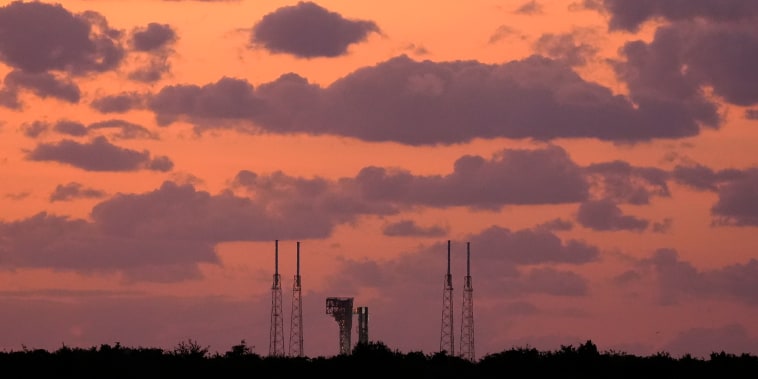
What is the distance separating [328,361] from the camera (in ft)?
471

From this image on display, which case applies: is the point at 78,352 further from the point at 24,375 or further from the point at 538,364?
the point at 538,364

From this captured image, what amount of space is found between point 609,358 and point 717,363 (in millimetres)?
9868

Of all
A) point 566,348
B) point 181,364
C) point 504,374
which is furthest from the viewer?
point 566,348

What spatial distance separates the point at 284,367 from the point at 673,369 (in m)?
35.0

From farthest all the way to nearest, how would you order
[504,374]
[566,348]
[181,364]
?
[566,348]
[504,374]
[181,364]

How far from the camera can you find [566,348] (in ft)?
527

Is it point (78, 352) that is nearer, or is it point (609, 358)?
point (78, 352)

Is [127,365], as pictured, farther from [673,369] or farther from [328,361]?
[673,369]

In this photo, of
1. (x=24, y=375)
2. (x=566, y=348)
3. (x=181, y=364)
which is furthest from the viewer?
(x=566, y=348)

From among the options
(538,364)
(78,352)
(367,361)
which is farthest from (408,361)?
(78,352)

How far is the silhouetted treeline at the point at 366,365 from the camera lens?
135250 mm

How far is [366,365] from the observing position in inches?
5600

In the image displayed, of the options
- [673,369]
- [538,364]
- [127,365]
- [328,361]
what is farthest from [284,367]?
[673,369]

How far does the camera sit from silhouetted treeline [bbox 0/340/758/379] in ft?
444
